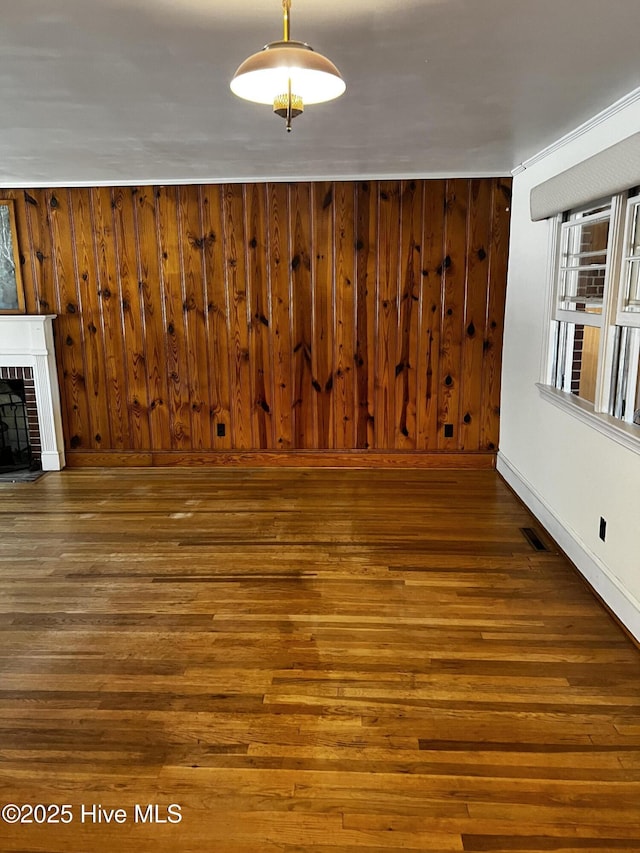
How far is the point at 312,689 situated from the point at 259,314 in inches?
129

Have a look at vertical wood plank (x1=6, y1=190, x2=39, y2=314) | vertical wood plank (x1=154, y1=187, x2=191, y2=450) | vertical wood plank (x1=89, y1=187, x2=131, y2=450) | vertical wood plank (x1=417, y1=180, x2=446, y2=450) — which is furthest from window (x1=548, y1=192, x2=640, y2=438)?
vertical wood plank (x1=6, y1=190, x2=39, y2=314)

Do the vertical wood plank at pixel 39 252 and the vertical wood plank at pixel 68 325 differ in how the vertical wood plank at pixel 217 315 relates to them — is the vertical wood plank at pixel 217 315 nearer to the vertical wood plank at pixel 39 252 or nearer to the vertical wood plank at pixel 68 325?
the vertical wood plank at pixel 68 325

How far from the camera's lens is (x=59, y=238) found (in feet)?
16.4

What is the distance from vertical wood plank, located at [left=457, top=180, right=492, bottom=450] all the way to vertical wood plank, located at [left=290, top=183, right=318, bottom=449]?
3.96 ft

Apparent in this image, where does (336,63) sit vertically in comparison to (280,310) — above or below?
above

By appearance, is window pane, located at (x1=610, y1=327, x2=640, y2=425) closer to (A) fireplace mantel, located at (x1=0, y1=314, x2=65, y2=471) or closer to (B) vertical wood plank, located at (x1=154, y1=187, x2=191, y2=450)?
(B) vertical wood plank, located at (x1=154, y1=187, x2=191, y2=450)

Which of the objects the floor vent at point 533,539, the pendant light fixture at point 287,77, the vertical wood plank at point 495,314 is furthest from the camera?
the vertical wood plank at point 495,314

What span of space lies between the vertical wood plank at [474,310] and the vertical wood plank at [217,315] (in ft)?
6.19

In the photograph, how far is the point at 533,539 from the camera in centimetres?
374

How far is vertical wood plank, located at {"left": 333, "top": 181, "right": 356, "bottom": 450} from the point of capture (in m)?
4.83

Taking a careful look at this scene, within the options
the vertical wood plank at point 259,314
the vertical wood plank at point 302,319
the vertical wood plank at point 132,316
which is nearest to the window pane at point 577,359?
the vertical wood plank at point 302,319

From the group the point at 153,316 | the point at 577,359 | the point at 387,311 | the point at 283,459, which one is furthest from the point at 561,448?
the point at 153,316

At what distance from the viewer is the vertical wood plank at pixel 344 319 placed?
4832mm

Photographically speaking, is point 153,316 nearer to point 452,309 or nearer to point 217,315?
point 217,315
